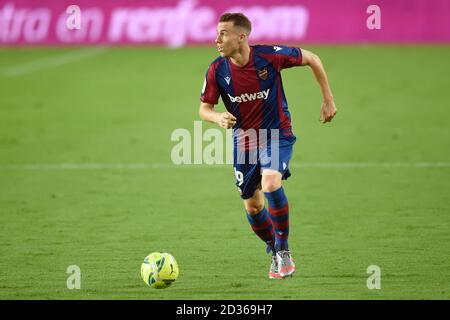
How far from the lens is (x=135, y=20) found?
27406 millimetres

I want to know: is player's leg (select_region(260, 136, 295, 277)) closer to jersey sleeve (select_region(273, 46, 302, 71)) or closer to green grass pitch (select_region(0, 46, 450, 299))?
green grass pitch (select_region(0, 46, 450, 299))

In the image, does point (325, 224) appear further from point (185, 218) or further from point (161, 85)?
point (161, 85)

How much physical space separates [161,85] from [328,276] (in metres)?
14.2

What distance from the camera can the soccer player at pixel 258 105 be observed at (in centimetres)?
827

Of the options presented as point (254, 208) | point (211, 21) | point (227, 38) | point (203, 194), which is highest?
point (211, 21)

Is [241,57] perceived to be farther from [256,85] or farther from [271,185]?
[271,185]

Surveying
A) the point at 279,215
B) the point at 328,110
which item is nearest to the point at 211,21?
the point at 328,110

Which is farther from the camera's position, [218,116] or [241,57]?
[241,57]

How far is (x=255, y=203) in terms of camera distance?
8609 millimetres

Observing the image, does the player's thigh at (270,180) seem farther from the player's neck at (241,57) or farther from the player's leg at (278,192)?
the player's neck at (241,57)

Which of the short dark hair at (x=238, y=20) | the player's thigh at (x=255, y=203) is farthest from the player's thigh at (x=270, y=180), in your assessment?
the short dark hair at (x=238, y=20)

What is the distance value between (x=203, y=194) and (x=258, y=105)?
12.2 feet
